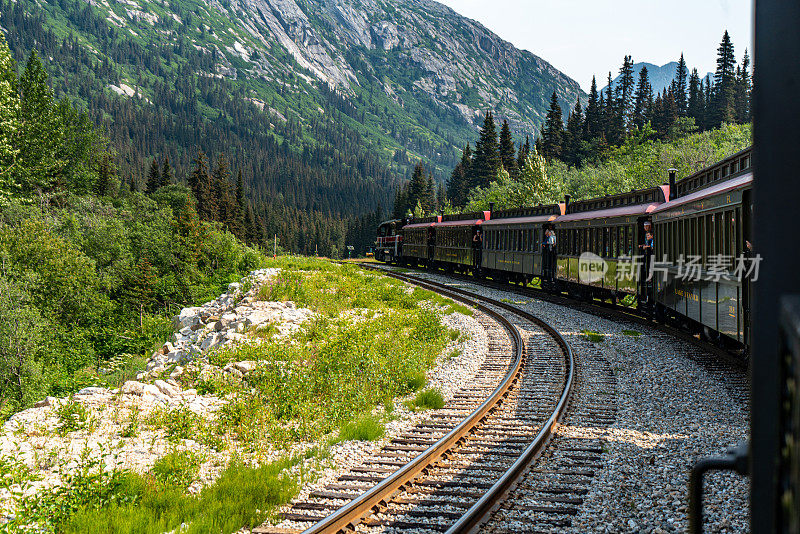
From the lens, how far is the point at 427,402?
10.4 metres

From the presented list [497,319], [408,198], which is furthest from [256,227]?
[497,319]

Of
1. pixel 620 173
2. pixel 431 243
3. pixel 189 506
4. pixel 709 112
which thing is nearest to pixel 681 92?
pixel 709 112

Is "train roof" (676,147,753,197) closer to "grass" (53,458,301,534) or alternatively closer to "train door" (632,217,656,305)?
"train door" (632,217,656,305)

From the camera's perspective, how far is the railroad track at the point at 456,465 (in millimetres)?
5785

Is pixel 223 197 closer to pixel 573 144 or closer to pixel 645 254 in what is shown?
pixel 573 144

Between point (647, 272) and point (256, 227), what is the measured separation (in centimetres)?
8963

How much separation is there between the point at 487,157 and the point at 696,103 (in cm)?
4676

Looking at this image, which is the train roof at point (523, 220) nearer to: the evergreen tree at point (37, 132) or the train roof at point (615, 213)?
the train roof at point (615, 213)

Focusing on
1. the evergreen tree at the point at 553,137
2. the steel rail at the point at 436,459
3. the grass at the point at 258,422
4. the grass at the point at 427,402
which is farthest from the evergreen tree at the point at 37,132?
the evergreen tree at the point at 553,137

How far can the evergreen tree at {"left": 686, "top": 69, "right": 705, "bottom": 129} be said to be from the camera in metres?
108

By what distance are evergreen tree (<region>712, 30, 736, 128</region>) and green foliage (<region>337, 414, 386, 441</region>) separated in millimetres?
104345

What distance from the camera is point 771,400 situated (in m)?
1.50

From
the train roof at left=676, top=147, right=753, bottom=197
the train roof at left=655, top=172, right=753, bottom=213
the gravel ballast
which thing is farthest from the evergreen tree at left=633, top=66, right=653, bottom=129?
the gravel ballast

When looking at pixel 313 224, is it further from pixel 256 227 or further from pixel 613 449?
pixel 613 449
